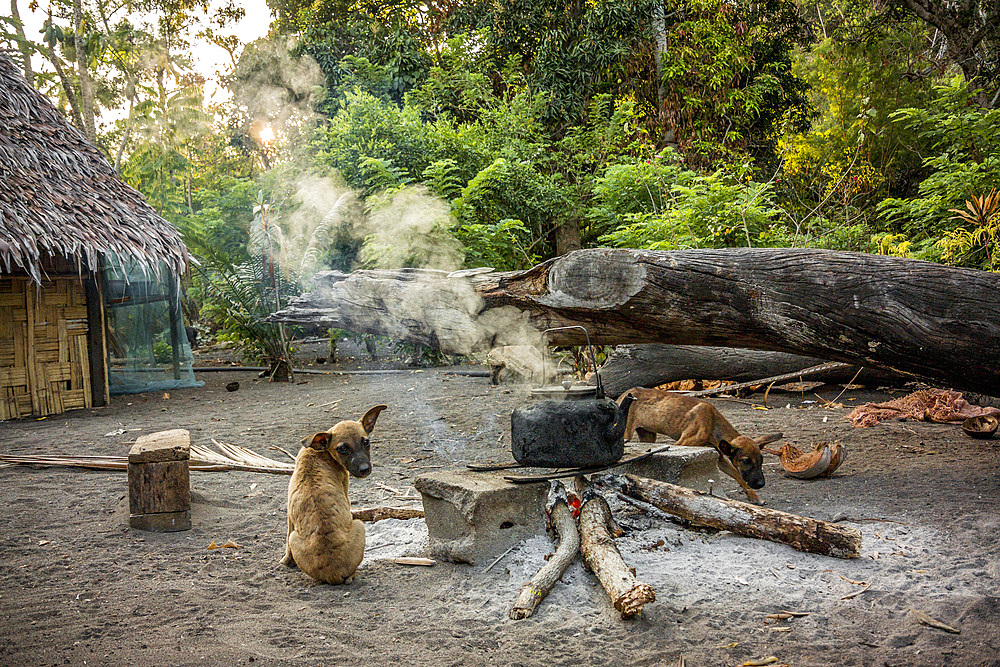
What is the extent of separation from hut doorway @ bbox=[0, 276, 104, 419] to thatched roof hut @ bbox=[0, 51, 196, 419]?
1cm

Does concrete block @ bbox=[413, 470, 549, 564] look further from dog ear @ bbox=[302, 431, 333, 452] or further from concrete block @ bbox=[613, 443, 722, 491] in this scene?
concrete block @ bbox=[613, 443, 722, 491]

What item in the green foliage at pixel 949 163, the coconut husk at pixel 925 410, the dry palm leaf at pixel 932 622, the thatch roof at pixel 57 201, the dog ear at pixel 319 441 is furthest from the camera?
the green foliage at pixel 949 163

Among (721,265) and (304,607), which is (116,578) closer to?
(304,607)

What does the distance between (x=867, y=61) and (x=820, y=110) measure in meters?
2.44

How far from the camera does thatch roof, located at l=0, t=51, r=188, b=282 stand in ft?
26.9

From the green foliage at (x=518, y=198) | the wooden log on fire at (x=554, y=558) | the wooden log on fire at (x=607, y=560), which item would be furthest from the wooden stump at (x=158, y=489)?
the green foliage at (x=518, y=198)

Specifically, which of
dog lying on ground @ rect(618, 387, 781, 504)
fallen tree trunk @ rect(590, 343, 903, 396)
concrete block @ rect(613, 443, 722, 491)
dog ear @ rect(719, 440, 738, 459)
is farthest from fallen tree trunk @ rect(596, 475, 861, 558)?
fallen tree trunk @ rect(590, 343, 903, 396)

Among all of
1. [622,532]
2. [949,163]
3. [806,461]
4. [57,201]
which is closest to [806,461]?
[806,461]

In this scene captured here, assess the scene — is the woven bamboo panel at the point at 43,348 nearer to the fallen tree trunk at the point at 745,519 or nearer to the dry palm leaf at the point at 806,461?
the fallen tree trunk at the point at 745,519

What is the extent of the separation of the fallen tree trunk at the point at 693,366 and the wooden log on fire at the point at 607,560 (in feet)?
13.6

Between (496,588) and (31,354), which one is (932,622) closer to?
(496,588)

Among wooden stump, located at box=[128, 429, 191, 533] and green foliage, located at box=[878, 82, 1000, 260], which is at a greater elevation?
green foliage, located at box=[878, 82, 1000, 260]

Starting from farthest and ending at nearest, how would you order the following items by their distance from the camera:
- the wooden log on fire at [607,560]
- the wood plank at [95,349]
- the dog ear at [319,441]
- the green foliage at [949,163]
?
the wood plank at [95,349]
the green foliage at [949,163]
the dog ear at [319,441]
the wooden log on fire at [607,560]

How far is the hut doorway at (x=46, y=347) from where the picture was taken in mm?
8836
